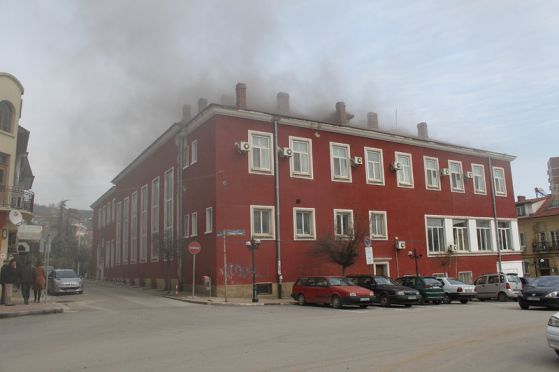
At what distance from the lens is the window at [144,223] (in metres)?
39.0

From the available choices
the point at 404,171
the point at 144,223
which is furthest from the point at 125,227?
the point at 404,171

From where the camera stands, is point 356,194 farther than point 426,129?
No

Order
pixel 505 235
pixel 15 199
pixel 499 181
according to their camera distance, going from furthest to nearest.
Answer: pixel 499 181
pixel 505 235
pixel 15 199

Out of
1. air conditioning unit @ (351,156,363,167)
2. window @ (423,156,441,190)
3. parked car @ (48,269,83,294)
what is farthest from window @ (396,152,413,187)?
parked car @ (48,269,83,294)

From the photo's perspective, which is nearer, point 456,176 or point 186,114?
point 186,114

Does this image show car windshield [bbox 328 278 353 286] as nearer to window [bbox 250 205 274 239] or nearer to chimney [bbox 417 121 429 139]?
window [bbox 250 205 274 239]

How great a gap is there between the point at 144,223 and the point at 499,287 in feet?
87.0

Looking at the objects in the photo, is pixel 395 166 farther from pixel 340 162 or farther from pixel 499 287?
pixel 499 287

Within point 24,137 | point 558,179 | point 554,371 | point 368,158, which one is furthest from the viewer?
point 368,158

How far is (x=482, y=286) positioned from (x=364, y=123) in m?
17.3

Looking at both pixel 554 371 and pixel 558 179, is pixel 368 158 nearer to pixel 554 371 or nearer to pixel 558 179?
pixel 558 179

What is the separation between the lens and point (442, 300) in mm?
24656

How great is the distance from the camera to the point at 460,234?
36.8 m

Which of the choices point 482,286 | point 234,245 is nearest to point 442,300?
point 482,286
